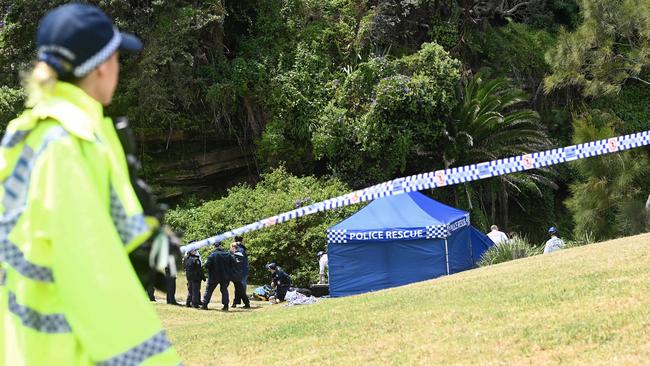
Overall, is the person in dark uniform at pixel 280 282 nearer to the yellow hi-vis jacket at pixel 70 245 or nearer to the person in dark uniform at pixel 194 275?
the person in dark uniform at pixel 194 275

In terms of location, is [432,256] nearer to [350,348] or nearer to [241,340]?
[241,340]

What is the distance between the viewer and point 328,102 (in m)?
27.8

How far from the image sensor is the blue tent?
19953 millimetres

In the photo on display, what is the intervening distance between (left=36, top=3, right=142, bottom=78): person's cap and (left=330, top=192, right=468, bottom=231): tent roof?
56.2ft

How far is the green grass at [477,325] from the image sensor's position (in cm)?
770

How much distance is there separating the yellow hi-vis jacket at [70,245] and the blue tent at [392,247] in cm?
1706

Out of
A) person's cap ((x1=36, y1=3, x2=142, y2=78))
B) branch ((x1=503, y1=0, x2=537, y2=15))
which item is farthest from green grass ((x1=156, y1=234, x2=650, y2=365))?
branch ((x1=503, y1=0, x2=537, y2=15))

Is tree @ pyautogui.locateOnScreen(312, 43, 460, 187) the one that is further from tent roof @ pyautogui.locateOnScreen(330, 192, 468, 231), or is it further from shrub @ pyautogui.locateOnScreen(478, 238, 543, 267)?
shrub @ pyautogui.locateOnScreen(478, 238, 543, 267)

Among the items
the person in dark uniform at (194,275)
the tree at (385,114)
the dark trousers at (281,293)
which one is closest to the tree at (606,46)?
the tree at (385,114)

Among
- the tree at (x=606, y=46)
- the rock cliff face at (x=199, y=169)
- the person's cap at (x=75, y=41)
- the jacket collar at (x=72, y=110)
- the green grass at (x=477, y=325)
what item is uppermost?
the tree at (x=606, y=46)

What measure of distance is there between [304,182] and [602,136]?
26.6 ft

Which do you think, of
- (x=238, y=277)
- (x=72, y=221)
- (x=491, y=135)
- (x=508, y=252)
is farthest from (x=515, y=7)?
(x=72, y=221)

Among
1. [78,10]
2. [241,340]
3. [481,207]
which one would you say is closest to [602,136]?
[481,207]

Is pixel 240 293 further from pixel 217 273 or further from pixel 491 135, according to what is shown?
pixel 491 135
